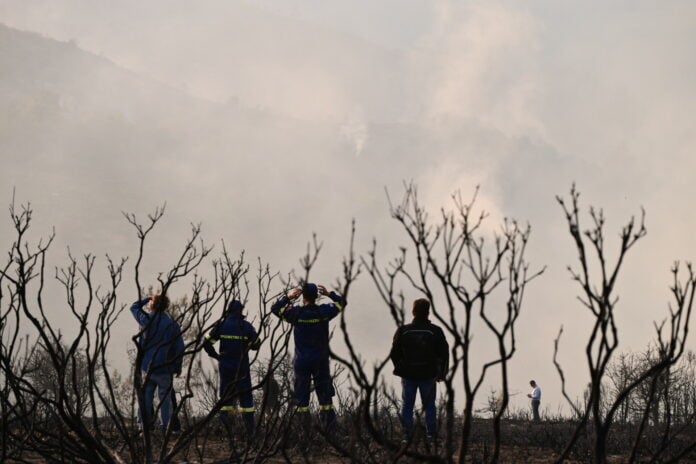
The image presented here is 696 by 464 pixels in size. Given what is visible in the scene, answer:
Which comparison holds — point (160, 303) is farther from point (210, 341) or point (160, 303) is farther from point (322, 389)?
point (322, 389)

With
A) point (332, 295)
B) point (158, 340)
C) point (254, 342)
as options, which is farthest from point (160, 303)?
point (332, 295)

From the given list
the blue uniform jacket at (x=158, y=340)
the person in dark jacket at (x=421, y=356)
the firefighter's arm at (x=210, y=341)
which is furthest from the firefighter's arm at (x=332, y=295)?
the blue uniform jacket at (x=158, y=340)

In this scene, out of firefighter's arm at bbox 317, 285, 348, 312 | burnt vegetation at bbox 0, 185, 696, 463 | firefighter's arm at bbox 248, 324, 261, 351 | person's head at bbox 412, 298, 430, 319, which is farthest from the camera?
person's head at bbox 412, 298, 430, 319

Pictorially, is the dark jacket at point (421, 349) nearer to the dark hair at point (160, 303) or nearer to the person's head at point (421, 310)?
the person's head at point (421, 310)

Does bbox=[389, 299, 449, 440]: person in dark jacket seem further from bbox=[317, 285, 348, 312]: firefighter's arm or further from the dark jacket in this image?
bbox=[317, 285, 348, 312]: firefighter's arm

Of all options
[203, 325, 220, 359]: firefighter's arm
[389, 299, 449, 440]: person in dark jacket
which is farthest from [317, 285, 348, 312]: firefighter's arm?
[203, 325, 220, 359]: firefighter's arm

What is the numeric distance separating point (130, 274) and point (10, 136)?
59.6 meters

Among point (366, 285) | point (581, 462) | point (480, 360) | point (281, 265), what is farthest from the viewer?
point (366, 285)

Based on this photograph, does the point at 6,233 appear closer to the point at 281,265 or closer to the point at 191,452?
the point at 281,265

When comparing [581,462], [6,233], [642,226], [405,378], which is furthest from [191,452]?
[6,233]

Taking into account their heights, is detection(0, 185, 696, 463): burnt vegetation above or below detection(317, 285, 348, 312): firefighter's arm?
below

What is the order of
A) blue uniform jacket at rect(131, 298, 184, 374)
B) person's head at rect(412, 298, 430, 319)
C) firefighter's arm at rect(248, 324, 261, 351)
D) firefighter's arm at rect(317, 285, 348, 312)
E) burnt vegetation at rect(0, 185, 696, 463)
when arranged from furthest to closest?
person's head at rect(412, 298, 430, 319)
firefighter's arm at rect(317, 285, 348, 312)
firefighter's arm at rect(248, 324, 261, 351)
blue uniform jacket at rect(131, 298, 184, 374)
burnt vegetation at rect(0, 185, 696, 463)

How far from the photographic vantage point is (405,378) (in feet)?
22.6

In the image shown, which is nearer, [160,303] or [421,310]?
[160,303]
